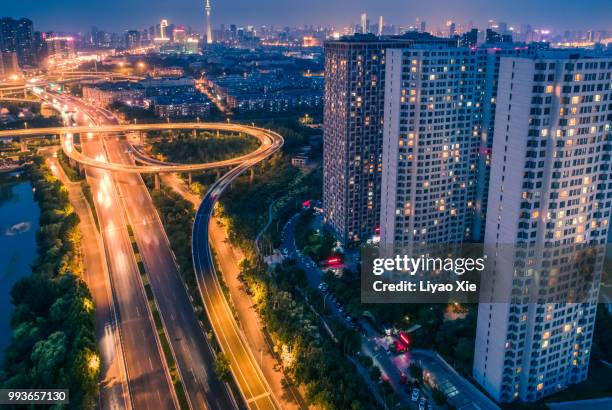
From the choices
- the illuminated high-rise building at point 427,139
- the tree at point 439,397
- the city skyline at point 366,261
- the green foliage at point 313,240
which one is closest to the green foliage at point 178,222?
the city skyline at point 366,261

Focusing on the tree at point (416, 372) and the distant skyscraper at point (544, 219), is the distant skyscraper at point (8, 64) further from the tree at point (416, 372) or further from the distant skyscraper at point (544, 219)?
the distant skyscraper at point (544, 219)

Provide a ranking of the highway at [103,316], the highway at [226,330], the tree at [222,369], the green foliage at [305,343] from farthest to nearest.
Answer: the tree at [222,369] → the highway at [103,316] → the highway at [226,330] → the green foliage at [305,343]

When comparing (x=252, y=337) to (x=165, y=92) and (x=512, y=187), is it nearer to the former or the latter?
(x=512, y=187)

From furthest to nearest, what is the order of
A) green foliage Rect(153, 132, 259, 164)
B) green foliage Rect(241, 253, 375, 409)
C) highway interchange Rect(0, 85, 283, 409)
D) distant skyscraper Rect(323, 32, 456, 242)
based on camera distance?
1. green foliage Rect(153, 132, 259, 164)
2. distant skyscraper Rect(323, 32, 456, 242)
3. highway interchange Rect(0, 85, 283, 409)
4. green foliage Rect(241, 253, 375, 409)

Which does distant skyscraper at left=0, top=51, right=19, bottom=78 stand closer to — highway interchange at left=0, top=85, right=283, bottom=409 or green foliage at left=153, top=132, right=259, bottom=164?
green foliage at left=153, top=132, right=259, bottom=164

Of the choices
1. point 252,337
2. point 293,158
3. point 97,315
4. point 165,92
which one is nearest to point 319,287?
point 252,337

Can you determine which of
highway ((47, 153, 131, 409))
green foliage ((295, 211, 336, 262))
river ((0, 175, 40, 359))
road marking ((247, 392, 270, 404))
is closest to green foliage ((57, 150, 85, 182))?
river ((0, 175, 40, 359))

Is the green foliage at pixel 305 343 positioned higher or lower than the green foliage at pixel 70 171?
lower
